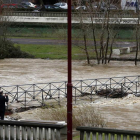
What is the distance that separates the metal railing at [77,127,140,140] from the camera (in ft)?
35.1

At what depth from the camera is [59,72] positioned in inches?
1485

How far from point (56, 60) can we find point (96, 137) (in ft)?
117

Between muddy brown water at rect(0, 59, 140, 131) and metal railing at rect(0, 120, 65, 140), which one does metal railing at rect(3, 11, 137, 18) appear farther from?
metal railing at rect(0, 120, 65, 140)

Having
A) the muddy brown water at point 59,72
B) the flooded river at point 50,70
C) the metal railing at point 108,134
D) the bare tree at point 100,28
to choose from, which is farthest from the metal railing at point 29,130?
the bare tree at point 100,28

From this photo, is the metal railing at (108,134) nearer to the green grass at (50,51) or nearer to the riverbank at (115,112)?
the riverbank at (115,112)

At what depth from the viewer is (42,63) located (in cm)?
4403

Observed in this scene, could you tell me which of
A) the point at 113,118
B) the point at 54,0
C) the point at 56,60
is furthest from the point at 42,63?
the point at 54,0

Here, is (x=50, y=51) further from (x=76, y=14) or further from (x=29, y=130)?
(x=29, y=130)

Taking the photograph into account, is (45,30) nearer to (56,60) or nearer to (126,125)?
(56,60)

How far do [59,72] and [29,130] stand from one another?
26052 millimetres

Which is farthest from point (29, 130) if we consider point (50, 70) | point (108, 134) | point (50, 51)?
point (50, 51)

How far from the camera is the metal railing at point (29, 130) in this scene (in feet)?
37.8

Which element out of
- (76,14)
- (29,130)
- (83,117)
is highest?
(76,14)

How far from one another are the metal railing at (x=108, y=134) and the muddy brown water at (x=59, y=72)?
10086 mm
